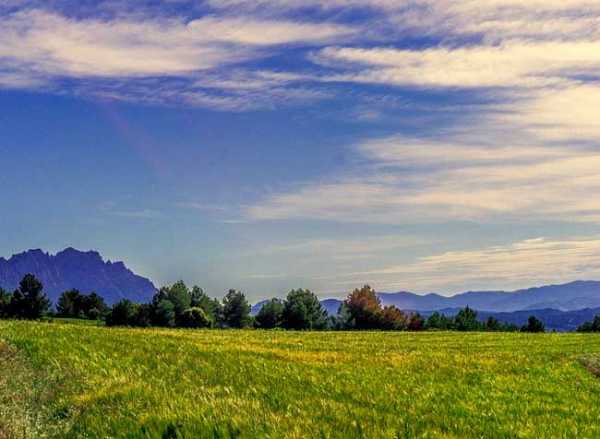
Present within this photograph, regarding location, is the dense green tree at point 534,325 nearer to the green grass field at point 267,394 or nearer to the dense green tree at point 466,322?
the dense green tree at point 466,322

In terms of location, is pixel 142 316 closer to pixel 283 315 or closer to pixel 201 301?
pixel 201 301

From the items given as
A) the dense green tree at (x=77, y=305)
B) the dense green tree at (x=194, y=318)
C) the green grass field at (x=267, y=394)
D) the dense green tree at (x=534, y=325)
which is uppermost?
the dense green tree at (x=77, y=305)

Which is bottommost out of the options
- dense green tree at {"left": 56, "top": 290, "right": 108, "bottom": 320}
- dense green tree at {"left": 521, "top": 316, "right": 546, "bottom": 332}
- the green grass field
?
dense green tree at {"left": 521, "top": 316, "right": 546, "bottom": 332}

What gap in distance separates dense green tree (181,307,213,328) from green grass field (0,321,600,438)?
49.1m

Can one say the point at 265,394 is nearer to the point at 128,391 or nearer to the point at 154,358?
the point at 128,391

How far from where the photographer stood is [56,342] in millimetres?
22594

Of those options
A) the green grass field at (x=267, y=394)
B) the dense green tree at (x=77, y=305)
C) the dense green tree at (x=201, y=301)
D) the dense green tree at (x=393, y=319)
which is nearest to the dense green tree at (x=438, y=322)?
the dense green tree at (x=393, y=319)

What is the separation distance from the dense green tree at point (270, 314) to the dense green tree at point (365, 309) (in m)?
8.25

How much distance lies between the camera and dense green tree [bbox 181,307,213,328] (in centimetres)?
7312

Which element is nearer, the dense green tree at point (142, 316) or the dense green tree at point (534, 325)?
the dense green tree at point (534, 325)

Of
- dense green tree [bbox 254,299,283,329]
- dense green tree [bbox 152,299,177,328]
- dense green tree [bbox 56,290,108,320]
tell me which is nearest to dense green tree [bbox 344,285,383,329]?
dense green tree [bbox 254,299,283,329]

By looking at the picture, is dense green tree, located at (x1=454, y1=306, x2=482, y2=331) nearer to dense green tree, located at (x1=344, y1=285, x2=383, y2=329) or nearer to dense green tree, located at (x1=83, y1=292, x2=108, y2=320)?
dense green tree, located at (x1=344, y1=285, x2=383, y2=329)

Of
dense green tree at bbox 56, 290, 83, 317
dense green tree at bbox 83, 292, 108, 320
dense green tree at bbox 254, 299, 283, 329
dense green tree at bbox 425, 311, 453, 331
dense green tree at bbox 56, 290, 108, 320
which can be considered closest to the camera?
dense green tree at bbox 254, 299, 283, 329

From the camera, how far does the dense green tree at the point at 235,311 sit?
88.2 meters
